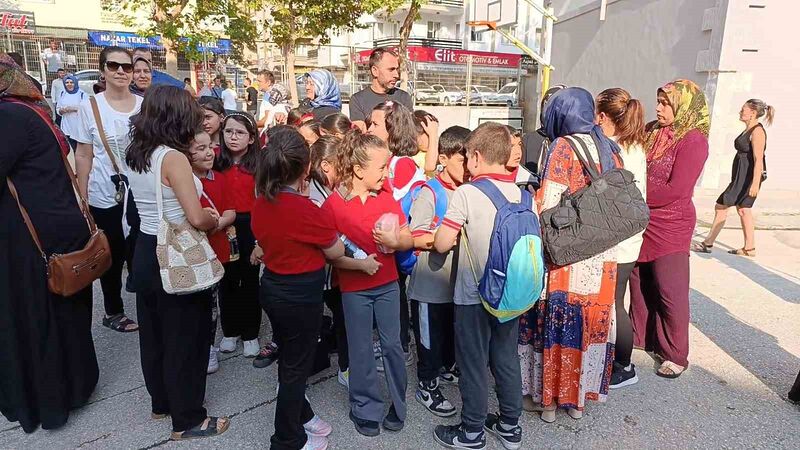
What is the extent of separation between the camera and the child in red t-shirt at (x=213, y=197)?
2859 mm

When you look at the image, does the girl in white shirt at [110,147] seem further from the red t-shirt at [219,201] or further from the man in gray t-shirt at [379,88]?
the man in gray t-shirt at [379,88]

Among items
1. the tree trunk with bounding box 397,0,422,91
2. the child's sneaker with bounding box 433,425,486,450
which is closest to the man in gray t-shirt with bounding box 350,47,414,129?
the child's sneaker with bounding box 433,425,486,450

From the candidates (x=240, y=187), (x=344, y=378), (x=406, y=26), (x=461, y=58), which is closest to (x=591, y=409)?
(x=344, y=378)

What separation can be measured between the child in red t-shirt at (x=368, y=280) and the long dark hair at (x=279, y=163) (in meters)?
0.27

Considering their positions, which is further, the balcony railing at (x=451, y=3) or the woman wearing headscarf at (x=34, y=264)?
the balcony railing at (x=451, y=3)

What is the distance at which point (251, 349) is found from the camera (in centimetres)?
356

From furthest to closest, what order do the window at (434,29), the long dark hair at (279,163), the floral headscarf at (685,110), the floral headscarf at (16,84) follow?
the window at (434,29) → the floral headscarf at (685,110) → the floral headscarf at (16,84) → the long dark hair at (279,163)

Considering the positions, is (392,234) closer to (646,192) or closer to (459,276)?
(459,276)

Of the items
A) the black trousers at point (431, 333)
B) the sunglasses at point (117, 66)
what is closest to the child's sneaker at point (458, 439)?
the black trousers at point (431, 333)

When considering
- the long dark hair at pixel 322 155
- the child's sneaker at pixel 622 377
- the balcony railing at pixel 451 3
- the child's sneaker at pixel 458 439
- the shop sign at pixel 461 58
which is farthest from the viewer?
the balcony railing at pixel 451 3

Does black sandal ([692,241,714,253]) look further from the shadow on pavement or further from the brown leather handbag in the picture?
the brown leather handbag

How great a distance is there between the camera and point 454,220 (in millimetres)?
2371

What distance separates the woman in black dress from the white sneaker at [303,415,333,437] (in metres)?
5.65

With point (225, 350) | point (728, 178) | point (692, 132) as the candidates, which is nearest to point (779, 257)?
point (728, 178)
